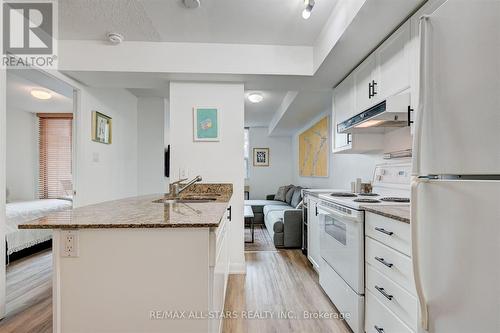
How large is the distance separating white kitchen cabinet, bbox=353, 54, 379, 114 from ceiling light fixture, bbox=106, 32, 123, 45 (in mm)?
2393

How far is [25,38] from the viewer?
2.21 m

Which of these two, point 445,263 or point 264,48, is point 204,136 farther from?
point 445,263

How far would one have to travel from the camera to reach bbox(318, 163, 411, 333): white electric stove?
1.75 m

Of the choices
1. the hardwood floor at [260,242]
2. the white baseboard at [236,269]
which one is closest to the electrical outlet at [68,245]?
the white baseboard at [236,269]

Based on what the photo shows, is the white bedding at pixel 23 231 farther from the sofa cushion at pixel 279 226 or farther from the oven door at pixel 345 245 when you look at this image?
the oven door at pixel 345 245

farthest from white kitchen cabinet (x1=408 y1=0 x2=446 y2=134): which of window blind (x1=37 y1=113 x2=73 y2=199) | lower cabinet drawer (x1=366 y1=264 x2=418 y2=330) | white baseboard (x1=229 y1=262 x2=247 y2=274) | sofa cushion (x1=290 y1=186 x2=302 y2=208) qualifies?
window blind (x1=37 y1=113 x2=73 y2=199)

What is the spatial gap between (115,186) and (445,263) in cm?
385

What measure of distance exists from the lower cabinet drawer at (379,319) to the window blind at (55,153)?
5711mm

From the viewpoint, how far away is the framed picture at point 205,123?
291cm

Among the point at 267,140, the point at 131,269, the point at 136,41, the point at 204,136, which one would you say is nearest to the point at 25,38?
the point at 136,41

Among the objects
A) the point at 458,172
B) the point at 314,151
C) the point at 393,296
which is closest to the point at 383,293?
the point at 393,296

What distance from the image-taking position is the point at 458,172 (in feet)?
2.68

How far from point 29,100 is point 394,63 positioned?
5.66 metres

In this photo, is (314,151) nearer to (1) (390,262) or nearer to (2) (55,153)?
(1) (390,262)
